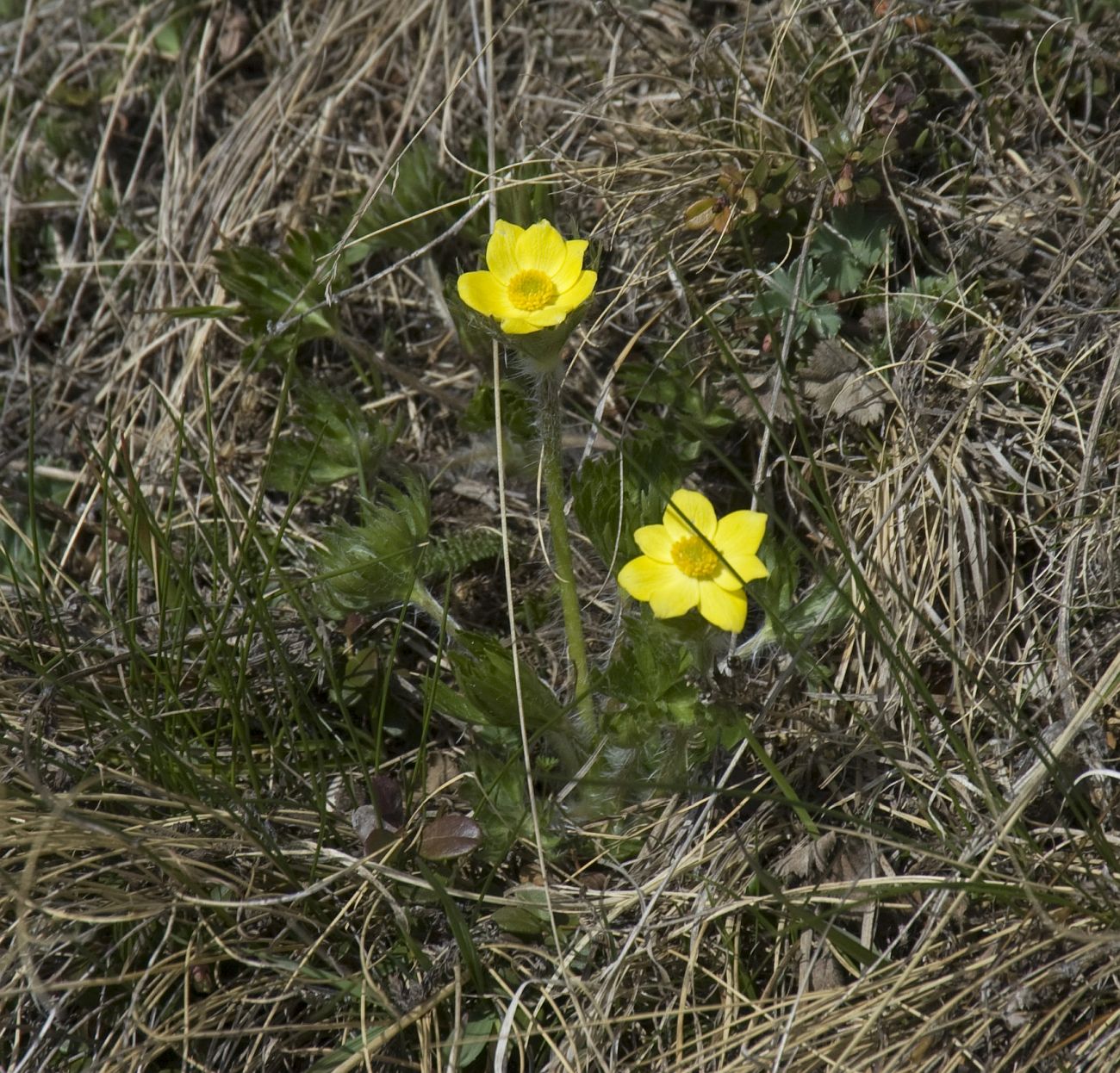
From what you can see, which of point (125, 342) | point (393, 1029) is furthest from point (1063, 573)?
point (125, 342)

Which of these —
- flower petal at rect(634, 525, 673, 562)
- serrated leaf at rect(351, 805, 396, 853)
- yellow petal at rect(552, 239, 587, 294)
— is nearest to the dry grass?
serrated leaf at rect(351, 805, 396, 853)

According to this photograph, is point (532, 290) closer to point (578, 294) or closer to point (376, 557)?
point (578, 294)

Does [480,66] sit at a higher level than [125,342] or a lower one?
higher

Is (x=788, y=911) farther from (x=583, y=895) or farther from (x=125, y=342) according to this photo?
(x=125, y=342)

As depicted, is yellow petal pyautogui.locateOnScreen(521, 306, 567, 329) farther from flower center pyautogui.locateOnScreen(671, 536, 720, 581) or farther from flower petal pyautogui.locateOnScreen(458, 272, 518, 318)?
flower center pyautogui.locateOnScreen(671, 536, 720, 581)

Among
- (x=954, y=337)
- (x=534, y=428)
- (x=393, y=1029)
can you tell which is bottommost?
(x=393, y=1029)

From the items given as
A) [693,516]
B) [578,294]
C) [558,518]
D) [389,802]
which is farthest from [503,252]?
[389,802]
